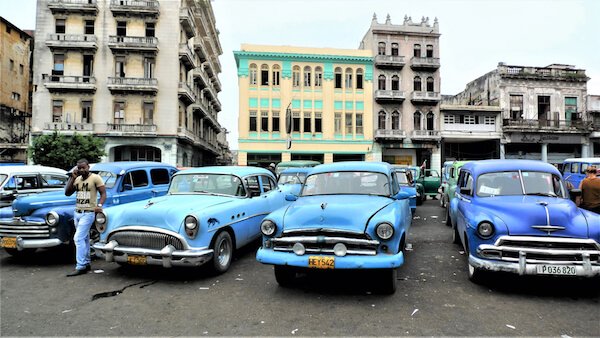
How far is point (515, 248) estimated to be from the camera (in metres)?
4.68

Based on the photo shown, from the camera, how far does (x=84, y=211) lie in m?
6.05

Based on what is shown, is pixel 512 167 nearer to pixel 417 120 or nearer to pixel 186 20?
pixel 186 20

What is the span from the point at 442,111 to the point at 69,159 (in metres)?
32.5

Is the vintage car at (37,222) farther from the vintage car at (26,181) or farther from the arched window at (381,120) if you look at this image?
the arched window at (381,120)

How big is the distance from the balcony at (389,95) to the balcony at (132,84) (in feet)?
67.5

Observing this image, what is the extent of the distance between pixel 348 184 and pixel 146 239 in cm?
339

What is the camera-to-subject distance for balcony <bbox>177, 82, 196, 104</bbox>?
3002 centimetres

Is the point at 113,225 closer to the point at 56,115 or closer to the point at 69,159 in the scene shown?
the point at 69,159

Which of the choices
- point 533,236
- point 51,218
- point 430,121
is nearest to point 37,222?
point 51,218

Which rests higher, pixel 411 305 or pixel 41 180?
pixel 41 180

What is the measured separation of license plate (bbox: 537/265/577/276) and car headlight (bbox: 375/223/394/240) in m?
1.94

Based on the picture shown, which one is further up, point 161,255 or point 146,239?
point 146,239

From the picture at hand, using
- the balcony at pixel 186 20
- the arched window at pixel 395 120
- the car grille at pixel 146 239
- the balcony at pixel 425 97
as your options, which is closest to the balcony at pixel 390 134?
the arched window at pixel 395 120

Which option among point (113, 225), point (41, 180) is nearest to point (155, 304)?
point (113, 225)
